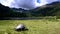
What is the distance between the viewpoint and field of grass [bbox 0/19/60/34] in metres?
3.33

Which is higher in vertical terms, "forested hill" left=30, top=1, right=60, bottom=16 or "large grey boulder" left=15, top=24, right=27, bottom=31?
"forested hill" left=30, top=1, right=60, bottom=16

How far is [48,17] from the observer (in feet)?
12.0

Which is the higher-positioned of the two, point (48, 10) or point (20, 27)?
point (48, 10)

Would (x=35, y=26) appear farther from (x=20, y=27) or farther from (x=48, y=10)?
(x=48, y=10)

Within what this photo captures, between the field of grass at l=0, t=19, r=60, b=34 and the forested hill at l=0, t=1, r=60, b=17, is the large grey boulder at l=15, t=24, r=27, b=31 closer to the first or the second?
the field of grass at l=0, t=19, r=60, b=34

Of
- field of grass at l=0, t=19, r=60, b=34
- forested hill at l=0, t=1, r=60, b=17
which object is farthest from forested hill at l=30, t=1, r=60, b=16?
field of grass at l=0, t=19, r=60, b=34

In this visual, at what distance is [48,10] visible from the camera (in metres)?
3.75

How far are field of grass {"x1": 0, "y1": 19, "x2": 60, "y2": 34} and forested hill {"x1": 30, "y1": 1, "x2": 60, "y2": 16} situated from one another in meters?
0.19

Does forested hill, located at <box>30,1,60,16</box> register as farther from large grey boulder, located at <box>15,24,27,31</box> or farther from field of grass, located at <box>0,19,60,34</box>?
large grey boulder, located at <box>15,24,27,31</box>

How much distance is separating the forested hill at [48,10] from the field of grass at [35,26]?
0.19 m

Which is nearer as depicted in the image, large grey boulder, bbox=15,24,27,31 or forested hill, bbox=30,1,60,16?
large grey boulder, bbox=15,24,27,31

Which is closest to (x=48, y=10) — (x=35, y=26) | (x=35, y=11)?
(x=35, y=11)

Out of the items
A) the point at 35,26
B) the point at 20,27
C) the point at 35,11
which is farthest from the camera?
the point at 35,11

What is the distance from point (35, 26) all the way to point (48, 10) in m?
0.59
